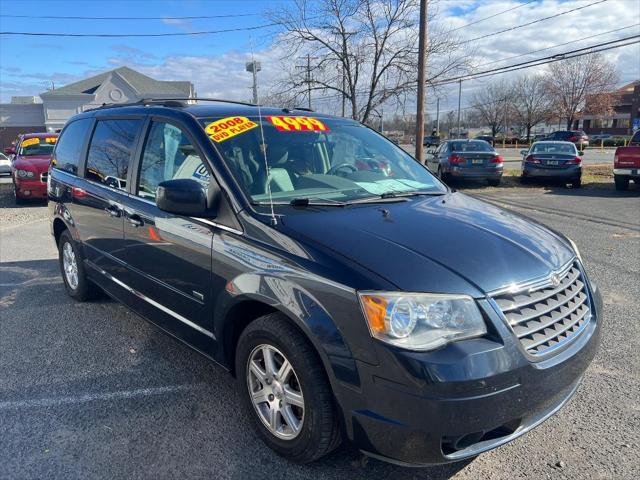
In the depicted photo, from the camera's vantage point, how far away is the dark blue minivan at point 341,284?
6.93 ft

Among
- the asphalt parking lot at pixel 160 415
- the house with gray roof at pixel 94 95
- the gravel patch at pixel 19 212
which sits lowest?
the asphalt parking lot at pixel 160 415

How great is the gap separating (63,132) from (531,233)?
16.3ft

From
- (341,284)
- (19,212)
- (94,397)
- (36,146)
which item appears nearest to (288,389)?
(341,284)

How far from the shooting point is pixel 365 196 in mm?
3191

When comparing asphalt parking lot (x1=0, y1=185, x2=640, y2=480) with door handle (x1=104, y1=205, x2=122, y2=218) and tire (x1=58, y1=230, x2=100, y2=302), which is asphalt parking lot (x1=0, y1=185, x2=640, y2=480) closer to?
tire (x1=58, y1=230, x2=100, y2=302)

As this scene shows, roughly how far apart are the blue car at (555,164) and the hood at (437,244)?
14.0 m

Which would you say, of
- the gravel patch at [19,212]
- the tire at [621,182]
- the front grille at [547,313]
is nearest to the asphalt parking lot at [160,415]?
the front grille at [547,313]

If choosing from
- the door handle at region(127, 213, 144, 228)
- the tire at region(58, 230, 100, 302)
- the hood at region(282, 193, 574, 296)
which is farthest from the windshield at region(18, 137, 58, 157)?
the hood at region(282, 193, 574, 296)

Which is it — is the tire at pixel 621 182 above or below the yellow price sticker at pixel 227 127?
below

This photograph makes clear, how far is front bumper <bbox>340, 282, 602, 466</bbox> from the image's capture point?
80.2 inches

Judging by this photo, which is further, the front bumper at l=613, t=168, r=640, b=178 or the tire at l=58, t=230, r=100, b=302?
the front bumper at l=613, t=168, r=640, b=178

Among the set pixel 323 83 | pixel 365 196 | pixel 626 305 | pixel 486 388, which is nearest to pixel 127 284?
pixel 365 196

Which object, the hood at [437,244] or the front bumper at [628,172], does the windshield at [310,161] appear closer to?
the hood at [437,244]

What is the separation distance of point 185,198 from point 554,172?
50.1 feet
